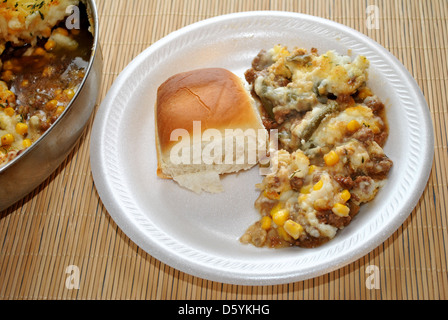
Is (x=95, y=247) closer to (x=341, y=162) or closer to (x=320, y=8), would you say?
(x=341, y=162)

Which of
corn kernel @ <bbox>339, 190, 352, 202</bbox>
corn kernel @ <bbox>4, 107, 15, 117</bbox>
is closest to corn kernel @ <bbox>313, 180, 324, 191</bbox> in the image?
corn kernel @ <bbox>339, 190, 352, 202</bbox>

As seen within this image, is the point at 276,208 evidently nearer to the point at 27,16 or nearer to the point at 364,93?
the point at 364,93

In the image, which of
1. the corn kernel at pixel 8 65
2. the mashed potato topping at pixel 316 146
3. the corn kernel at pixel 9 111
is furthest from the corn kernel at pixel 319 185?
the corn kernel at pixel 8 65

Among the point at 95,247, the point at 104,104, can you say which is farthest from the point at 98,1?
the point at 95,247

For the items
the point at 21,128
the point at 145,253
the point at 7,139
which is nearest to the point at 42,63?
the point at 21,128

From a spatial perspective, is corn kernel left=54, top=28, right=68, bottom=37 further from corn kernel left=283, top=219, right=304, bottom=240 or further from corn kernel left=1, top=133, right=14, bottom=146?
corn kernel left=283, top=219, right=304, bottom=240
